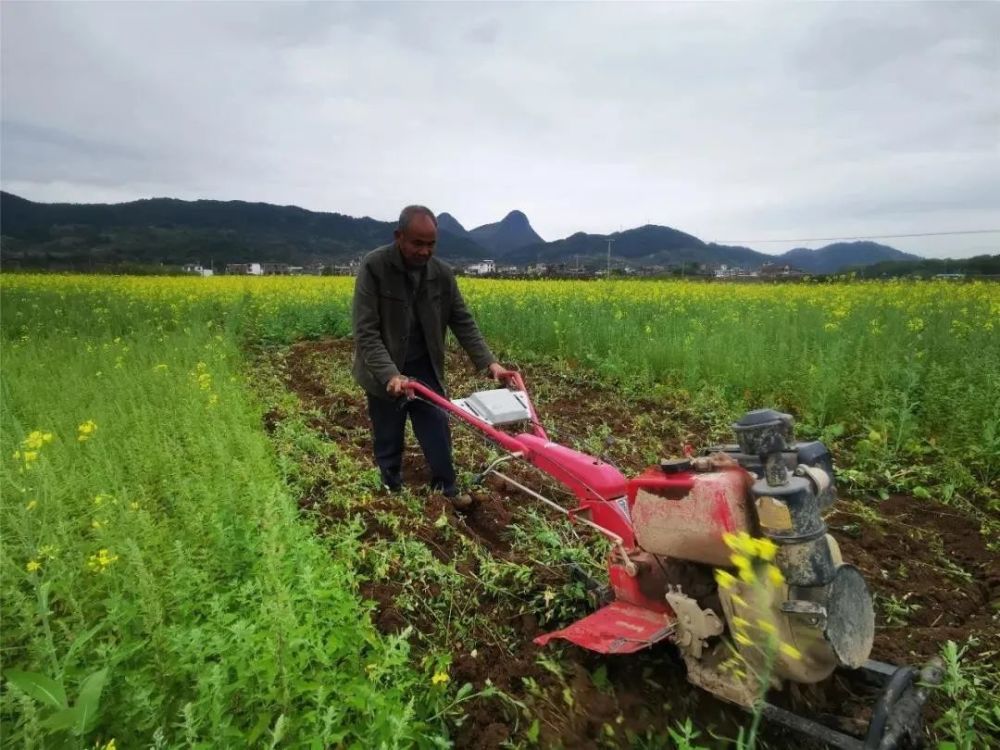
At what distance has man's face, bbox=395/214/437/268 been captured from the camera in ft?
12.0

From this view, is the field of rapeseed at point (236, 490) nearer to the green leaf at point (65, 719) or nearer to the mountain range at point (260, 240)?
the green leaf at point (65, 719)

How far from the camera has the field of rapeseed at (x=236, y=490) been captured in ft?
6.41

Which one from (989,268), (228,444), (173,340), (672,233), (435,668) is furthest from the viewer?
(672,233)

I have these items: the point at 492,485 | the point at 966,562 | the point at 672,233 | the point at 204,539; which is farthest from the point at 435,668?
the point at 672,233

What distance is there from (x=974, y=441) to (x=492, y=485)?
3.75 m

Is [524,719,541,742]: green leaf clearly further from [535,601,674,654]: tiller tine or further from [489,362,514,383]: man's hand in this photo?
[489,362,514,383]: man's hand

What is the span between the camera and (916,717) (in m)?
1.83

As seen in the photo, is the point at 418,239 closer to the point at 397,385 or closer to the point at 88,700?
the point at 397,385

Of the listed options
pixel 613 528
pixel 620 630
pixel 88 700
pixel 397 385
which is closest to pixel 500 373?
pixel 397 385

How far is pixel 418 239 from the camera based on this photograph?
3658mm

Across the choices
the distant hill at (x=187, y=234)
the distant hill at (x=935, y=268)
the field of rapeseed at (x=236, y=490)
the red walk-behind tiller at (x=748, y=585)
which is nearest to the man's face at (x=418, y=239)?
the field of rapeseed at (x=236, y=490)

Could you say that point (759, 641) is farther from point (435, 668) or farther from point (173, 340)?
point (173, 340)

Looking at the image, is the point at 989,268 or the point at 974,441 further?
the point at 989,268

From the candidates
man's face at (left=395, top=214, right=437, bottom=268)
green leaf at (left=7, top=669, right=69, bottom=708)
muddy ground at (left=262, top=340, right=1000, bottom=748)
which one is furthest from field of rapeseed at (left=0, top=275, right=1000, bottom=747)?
man's face at (left=395, top=214, right=437, bottom=268)
